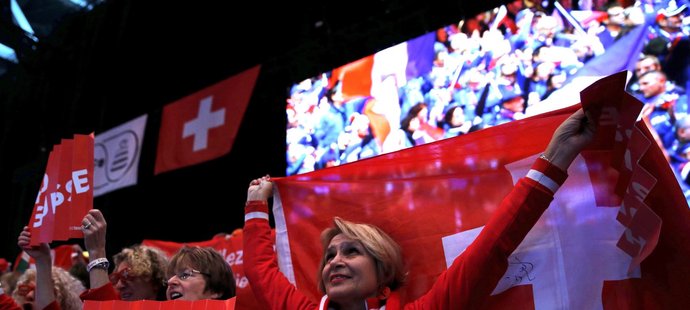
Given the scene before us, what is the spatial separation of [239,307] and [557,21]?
2803 mm

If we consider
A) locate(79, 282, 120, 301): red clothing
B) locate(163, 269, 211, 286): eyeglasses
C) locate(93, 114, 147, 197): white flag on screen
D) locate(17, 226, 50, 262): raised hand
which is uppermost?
locate(93, 114, 147, 197): white flag on screen

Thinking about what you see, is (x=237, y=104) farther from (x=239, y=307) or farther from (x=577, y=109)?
(x=577, y=109)

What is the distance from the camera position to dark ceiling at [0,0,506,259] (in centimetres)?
592

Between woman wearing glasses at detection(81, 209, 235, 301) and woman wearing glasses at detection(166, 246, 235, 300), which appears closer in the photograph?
woman wearing glasses at detection(81, 209, 235, 301)

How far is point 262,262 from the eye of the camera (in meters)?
1.95

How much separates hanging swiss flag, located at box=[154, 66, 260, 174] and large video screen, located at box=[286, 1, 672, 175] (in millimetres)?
455

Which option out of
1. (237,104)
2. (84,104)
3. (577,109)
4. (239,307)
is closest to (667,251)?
(577,109)

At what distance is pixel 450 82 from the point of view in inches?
175

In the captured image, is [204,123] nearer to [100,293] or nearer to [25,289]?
[25,289]

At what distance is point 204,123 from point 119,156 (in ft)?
3.47

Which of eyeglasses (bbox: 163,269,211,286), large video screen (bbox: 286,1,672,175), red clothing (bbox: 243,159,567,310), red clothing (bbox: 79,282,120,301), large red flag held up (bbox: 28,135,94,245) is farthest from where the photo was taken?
large video screen (bbox: 286,1,672,175)

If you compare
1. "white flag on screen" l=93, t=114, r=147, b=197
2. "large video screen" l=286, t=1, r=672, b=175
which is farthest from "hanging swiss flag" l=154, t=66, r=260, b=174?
"large video screen" l=286, t=1, r=672, b=175

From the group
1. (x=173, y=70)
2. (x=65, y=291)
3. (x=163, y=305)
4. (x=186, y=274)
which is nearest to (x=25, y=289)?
(x=65, y=291)

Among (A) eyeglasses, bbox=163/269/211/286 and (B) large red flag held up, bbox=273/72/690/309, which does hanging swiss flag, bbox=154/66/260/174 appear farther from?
(B) large red flag held up, bbox=273/72/690/309
